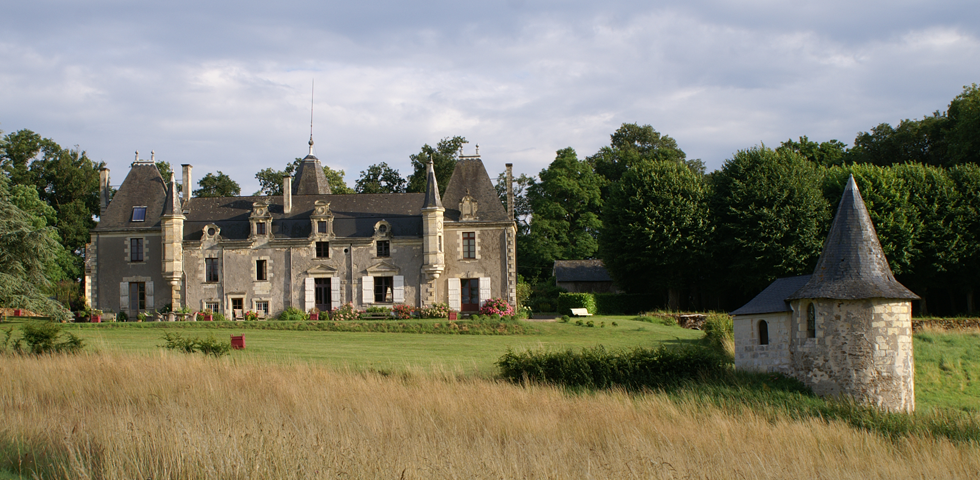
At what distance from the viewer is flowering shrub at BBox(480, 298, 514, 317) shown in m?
30.8

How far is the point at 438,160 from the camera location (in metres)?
51.8

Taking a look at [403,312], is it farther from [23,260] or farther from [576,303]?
[23,260]

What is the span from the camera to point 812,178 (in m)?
34.6

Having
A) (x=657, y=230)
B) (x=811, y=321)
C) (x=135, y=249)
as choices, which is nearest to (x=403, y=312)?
(x=657, y=230)

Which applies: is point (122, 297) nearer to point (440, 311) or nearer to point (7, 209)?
point (7, 209)

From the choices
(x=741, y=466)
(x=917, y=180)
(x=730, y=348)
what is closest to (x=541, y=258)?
(x=917, y=180)

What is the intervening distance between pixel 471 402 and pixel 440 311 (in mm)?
20422

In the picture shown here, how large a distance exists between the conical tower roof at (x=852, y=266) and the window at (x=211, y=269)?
24700 millimetres

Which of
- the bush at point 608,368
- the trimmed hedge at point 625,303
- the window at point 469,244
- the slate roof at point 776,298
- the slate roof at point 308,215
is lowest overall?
the bush at point 608,368

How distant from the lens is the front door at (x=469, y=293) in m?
33.7

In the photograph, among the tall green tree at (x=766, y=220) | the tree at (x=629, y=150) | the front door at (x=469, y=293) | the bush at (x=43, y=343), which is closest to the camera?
the bush at (x=43, y=343)

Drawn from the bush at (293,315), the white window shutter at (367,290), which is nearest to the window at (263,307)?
the bush at (293,315)

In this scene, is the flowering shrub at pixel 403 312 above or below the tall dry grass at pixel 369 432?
above

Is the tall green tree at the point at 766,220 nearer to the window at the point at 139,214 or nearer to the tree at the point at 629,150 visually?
the tree at the point at 629,150
